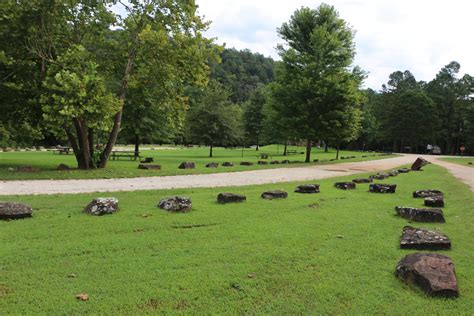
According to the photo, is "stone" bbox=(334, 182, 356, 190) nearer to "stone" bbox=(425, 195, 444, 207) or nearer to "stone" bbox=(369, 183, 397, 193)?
"stone" bbox=(369, 183, 397, 193)

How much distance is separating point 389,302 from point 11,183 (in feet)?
43.5

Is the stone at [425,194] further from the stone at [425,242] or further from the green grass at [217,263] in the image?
the stone at [425,242]

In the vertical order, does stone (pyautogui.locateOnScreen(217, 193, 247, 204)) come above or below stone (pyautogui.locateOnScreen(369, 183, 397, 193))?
below

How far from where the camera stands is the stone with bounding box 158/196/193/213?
27.7 ft

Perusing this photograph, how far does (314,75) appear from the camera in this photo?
30.8 m

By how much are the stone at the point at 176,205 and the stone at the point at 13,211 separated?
272 cm

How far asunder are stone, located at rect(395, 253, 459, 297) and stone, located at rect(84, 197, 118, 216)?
18.9ft

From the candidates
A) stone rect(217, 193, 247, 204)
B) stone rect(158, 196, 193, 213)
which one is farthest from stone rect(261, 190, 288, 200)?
stone rect(158, 196, 193, 213)

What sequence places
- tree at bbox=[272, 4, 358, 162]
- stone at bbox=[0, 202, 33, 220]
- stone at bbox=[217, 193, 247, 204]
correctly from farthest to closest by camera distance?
tree at bbox=[272, 4, 358, 162] → stone at bbox=[217, 193, 247, 204] → stone at bbox=[0, 202, 33, 220]

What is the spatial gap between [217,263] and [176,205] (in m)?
3.51

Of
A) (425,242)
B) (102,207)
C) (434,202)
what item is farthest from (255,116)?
(425,242)

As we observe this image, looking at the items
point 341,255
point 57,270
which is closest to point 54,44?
point 57,270

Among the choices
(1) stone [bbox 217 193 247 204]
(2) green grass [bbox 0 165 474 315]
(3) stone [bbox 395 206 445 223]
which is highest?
(3) stone [bbox 395 206 445 223]

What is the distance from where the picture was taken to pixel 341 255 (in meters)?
5.62
